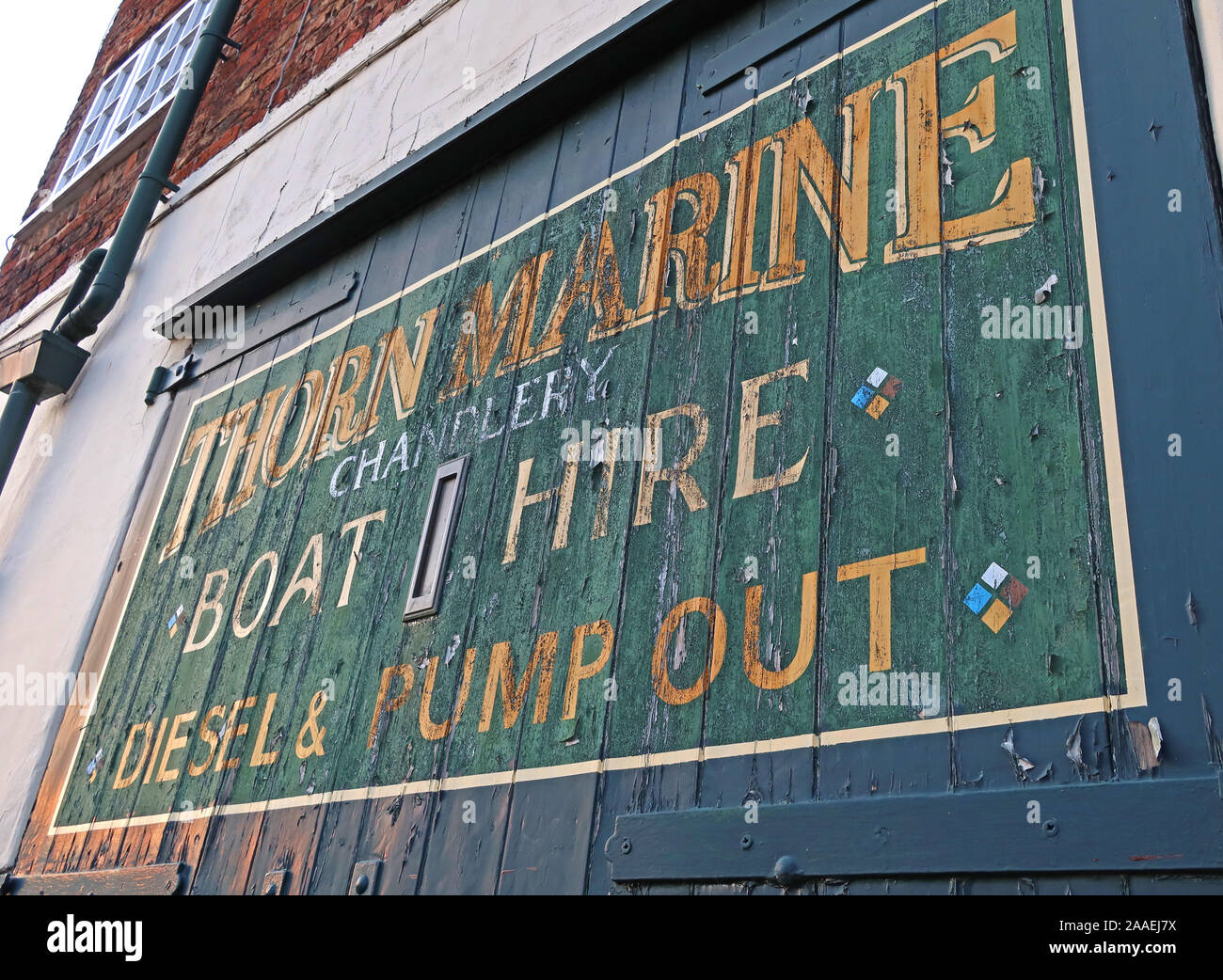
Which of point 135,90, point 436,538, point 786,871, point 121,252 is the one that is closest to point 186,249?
point 121,252

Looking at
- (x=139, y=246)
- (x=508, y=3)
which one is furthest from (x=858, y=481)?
(x=139, y=246)

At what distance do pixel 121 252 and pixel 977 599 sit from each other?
4291 mm

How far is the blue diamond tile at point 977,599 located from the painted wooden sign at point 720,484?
14 mm

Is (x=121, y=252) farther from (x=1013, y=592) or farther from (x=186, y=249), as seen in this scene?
(x=1013, y=592)

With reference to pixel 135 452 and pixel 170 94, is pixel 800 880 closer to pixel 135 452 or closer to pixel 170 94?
pixel 135 452

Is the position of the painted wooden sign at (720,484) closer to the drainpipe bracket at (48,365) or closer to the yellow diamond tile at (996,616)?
the yellow diamond tile at (996,616)

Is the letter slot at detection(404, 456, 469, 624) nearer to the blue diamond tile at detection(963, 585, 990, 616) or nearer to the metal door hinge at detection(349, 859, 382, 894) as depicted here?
the metal door hinge at detection(349, 859, 382, 894)

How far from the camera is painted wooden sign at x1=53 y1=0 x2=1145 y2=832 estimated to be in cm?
158

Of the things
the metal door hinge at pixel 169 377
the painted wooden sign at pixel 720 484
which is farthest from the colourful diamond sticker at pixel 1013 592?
the metal door hinge at pixel 169 377

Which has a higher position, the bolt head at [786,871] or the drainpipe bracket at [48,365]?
the drainpipe bracket at [48,365]

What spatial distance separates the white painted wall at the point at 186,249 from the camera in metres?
3.43

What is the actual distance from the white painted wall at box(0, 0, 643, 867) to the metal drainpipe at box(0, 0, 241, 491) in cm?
11

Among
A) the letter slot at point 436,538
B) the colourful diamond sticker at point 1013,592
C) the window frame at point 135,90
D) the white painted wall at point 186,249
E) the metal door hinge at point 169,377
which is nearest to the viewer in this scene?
the colourful diamond sticker at point 1013,592

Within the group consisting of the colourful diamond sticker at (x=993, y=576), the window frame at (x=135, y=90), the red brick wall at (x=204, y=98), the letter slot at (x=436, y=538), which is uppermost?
the window frame at (x=135, y=90)
